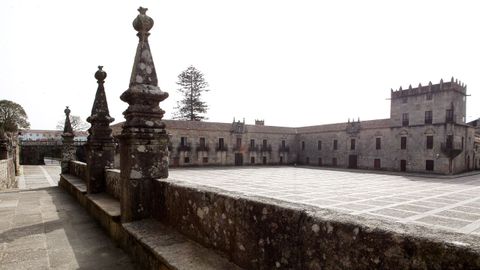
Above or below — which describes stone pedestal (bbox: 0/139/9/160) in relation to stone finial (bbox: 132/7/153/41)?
below

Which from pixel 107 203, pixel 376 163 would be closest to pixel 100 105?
pixel 107 203

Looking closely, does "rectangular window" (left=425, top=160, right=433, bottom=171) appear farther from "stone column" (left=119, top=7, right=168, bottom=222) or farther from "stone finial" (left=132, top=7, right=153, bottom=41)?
"stone finial" (left=132, top=7, right=153, bottom=41)

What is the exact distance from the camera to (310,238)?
6.22ft

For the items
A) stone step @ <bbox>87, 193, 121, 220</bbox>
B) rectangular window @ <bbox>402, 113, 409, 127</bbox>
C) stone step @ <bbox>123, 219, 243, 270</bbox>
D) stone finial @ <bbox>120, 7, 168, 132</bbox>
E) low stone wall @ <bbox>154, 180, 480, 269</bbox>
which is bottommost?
stone step @ <bbox>87, 193, 121, 220</bbox>

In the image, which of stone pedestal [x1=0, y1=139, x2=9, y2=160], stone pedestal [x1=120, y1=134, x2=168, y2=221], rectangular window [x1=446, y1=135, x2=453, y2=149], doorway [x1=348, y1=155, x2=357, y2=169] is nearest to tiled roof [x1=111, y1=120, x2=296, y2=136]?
doorway [x1=348, y1=155, x2=357, y2=169]

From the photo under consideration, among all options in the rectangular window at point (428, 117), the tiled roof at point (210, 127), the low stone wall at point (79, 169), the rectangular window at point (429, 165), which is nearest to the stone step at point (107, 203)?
the low stone wall at point (79, 169)

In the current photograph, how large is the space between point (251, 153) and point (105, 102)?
3913 cm

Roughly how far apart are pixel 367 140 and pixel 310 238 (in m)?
41.7

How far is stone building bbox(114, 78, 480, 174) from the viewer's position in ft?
108

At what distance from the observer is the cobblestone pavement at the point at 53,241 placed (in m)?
3.73

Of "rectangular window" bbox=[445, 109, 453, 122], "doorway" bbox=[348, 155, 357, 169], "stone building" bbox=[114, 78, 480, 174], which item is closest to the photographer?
"rectangular window" bbox=[445, 109, 453, 122]

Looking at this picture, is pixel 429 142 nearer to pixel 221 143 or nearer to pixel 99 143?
pixel 221 143

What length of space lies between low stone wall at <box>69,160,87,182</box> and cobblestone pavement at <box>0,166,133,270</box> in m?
2.89

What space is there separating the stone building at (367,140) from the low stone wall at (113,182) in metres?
25.4
